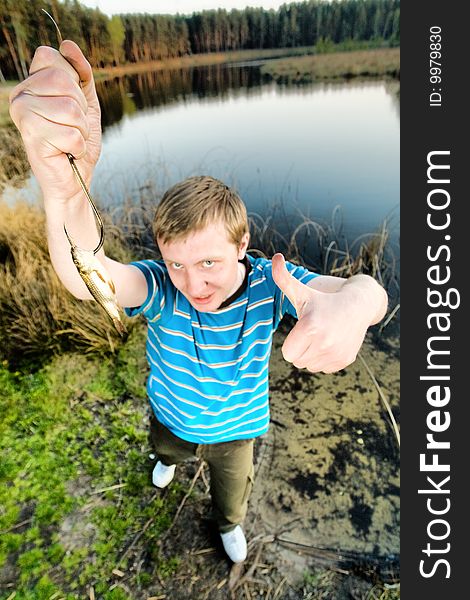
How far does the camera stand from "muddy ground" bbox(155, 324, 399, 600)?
2137mm

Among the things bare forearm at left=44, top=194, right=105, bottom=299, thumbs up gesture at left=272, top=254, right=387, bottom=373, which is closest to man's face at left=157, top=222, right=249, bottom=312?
bare forearm at left=44, top=194, right=105, bottom=299

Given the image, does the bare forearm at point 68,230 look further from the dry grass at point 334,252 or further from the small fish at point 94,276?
the dry grass at point 334,252

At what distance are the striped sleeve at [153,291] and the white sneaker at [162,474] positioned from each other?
1307 millimetres

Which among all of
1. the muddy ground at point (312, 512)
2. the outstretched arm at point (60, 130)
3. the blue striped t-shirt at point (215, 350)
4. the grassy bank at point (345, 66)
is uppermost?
the grassy bank at point (345, 66)

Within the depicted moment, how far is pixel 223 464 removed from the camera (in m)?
1.91

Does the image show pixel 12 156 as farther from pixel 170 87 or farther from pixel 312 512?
pixel 170 87

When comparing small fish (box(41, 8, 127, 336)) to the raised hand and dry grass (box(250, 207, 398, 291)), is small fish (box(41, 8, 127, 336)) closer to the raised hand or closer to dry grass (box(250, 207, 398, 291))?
the raised hand

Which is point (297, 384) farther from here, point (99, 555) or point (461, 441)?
point (99, 555)

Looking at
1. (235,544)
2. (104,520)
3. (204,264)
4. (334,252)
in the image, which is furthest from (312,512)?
(334,252)

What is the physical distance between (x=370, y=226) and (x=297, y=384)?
430 cm

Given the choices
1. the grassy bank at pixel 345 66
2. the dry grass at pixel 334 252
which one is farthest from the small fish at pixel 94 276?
the grassy bank at pixel 345 66

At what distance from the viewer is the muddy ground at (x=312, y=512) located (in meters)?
2.14

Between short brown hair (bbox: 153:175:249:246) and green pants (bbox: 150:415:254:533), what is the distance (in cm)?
105

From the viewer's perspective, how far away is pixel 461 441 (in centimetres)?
202
